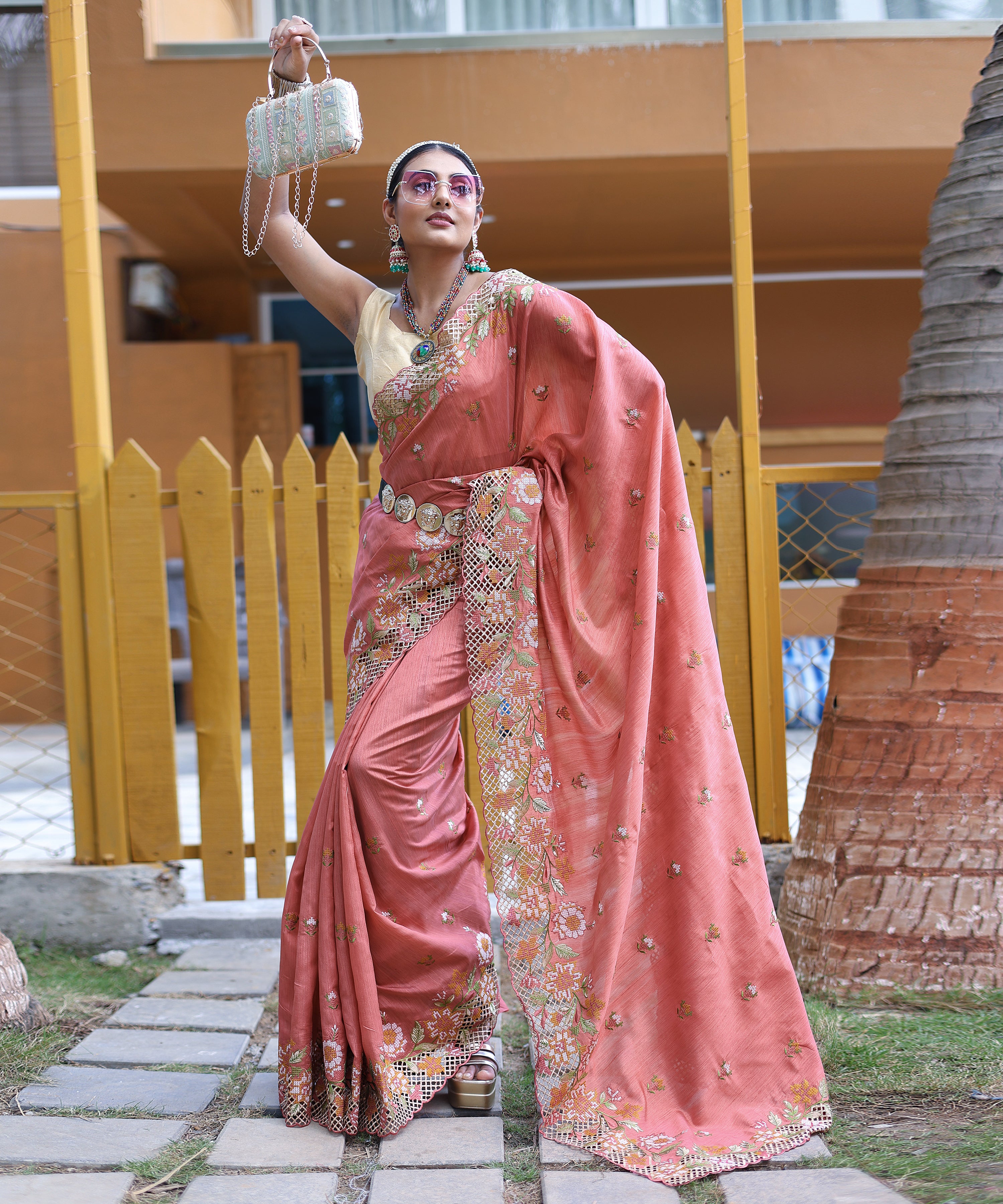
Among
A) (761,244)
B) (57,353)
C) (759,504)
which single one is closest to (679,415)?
(761,244)

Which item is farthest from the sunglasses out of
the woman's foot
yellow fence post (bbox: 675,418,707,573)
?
the woman's foot

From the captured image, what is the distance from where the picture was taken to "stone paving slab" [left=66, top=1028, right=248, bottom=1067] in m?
2.51

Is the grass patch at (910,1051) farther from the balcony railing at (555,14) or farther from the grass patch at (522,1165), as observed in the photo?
the balcony railing at (555,14)

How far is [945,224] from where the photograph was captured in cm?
295

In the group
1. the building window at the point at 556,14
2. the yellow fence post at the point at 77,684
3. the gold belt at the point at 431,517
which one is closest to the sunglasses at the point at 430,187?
the gold belt at the point at 431,517

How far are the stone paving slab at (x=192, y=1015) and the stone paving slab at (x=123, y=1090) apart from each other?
0.26 metres

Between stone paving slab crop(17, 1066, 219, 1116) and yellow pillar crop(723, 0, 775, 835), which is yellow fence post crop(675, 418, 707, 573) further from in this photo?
stone paving slab crop(17, 1066, 219, 1116)

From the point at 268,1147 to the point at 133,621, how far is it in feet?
5.88

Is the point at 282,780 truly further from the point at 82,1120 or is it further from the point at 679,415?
the point at 679,415

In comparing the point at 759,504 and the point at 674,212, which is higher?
the point at 674,212

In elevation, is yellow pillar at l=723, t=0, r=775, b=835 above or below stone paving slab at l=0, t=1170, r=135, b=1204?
above

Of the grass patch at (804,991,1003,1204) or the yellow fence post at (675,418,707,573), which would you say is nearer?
the grass patch at (804,991,1003,1204)

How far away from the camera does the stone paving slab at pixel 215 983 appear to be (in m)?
2.99

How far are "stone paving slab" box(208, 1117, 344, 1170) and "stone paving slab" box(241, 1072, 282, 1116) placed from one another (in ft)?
0.16
